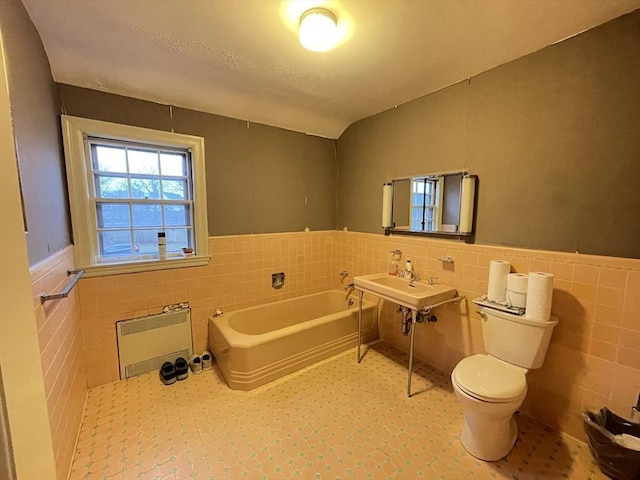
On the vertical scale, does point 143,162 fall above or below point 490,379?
above

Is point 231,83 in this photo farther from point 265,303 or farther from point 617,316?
point 617,316

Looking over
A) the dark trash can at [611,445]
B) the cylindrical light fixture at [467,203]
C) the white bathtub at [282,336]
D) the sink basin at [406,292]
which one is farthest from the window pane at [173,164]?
the dark trash can at [611,445]

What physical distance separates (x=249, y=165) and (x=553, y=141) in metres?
2.41

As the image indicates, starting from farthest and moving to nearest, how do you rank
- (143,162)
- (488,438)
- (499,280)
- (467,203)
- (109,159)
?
1. (143,162)
2. (109,159)
3. (467,203)
4. (499,280)
5. (488,438)

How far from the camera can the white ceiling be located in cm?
138

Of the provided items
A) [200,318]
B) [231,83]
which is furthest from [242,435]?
[231,83]

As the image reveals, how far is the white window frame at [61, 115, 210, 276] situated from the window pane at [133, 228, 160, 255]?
0.52 feet

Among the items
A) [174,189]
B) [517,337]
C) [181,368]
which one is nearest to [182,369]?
[181,368]

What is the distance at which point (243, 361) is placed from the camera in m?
2.09

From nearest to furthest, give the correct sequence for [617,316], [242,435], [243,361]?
[617,316] < [242,435] < [243,361]

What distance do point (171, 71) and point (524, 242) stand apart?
278cm

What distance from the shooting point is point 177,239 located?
2.50 metres

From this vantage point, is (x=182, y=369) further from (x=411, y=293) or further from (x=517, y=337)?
(x=517, y=337)

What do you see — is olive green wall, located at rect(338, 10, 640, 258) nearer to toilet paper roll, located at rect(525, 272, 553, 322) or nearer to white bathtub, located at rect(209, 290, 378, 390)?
toilet paper roll, located at rect(525, 272, 553, 322)
